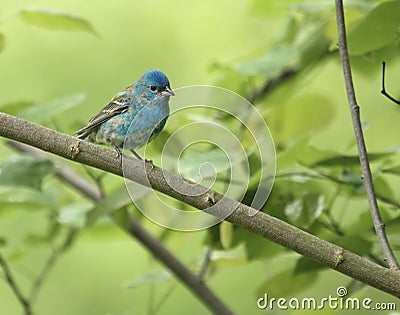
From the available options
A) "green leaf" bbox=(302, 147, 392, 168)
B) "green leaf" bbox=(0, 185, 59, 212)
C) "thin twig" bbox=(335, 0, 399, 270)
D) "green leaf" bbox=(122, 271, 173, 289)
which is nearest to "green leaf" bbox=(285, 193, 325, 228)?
"green leaf" bbox=(302, 147, 392, 168)

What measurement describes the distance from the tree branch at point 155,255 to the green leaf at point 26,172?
12 cm

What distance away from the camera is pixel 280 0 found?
121 cm

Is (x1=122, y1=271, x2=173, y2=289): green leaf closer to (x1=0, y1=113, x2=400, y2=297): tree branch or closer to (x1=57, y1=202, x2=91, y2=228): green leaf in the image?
(x1=57, y1=202, x2=91, y2=228): green leaf

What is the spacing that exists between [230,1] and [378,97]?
0.51 m

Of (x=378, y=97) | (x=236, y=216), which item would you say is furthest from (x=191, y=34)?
(x=236, y=216)

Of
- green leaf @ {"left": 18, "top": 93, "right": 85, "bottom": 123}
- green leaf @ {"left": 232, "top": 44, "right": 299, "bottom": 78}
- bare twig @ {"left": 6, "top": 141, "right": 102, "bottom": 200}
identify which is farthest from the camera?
bare twig @ {"left": 6, "top": 141, "right": 102, "bottom": 200}

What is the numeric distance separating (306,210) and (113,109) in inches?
10.0

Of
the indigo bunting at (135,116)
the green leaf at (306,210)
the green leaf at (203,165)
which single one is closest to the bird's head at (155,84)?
the indigo bunting at (135,116)

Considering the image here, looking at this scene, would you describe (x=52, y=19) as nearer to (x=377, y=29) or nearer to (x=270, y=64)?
(x=270, y=64)

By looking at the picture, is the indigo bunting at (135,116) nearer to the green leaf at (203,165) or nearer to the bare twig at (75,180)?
the green leaf at (203,165)

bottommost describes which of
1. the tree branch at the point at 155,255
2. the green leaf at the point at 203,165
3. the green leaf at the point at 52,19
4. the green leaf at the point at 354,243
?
the tree branch at the point at 155,255

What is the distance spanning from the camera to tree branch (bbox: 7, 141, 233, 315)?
1.05 metres

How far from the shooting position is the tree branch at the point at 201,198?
25.8 inches

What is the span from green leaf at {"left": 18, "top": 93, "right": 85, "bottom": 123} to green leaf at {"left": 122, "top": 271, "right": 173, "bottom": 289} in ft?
0.93
